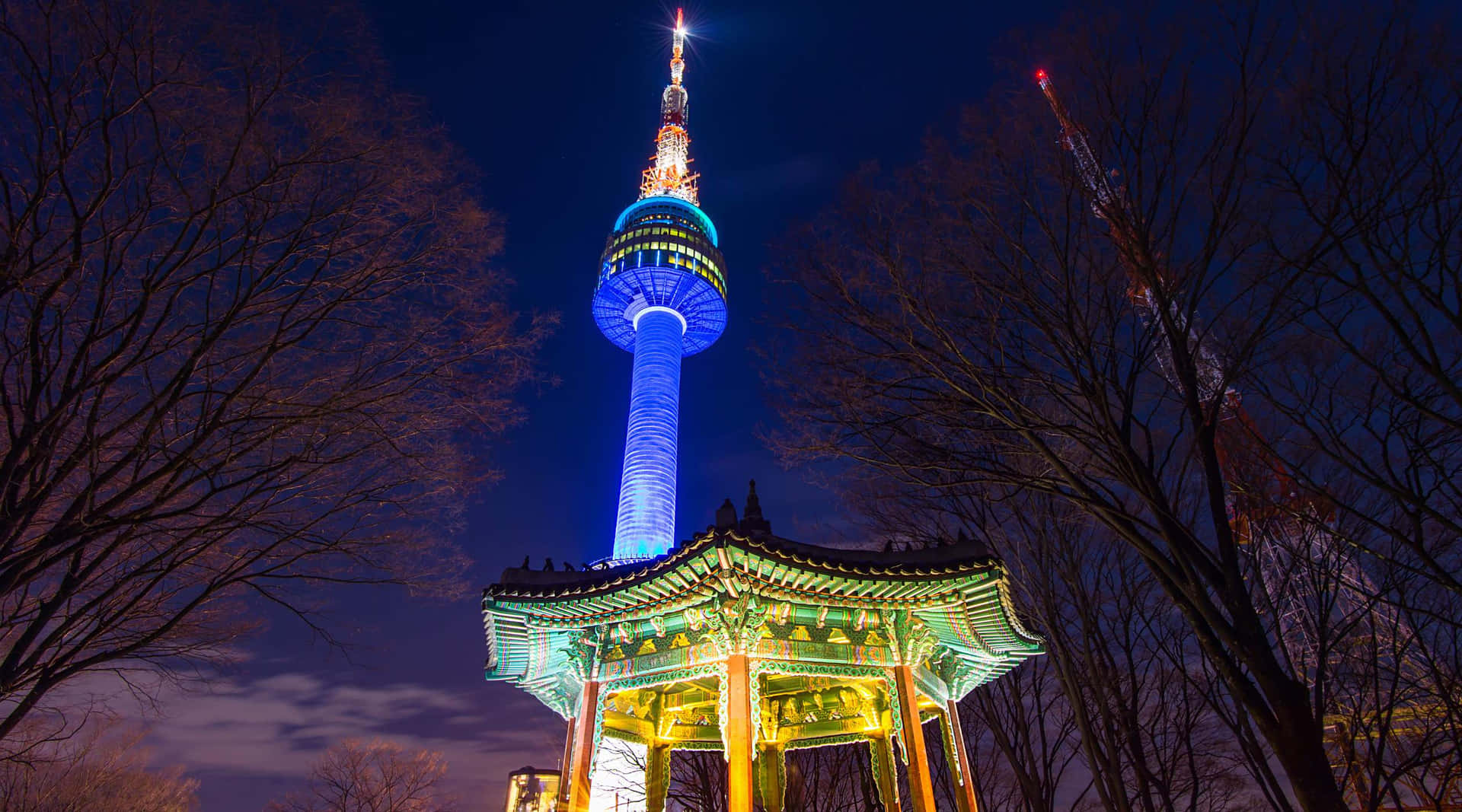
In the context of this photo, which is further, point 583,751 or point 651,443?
point 651,443

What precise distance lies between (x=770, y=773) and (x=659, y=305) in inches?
1439

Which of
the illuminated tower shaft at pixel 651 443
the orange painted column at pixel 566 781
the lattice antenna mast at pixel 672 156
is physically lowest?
the orange painted column at pixel 566 781

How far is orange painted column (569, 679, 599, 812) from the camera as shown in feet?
34.9

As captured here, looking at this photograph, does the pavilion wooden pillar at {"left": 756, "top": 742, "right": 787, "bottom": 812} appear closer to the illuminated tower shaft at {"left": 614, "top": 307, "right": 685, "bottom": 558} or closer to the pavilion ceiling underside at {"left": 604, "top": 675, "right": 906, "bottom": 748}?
the pavilion ceiling underside at {"left": 604, "top": 675, "right": 906, "bottom": 748}

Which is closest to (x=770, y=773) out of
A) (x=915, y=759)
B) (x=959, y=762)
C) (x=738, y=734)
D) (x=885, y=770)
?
(x=885, y=770)

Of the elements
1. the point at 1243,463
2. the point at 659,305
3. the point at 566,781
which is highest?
the point at 659,305

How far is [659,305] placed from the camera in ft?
158

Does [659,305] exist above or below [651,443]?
above

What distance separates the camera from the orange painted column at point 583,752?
1065 cm

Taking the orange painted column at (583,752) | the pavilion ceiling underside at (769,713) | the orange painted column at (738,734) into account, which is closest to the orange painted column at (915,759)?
the orange painted column at (738,734)

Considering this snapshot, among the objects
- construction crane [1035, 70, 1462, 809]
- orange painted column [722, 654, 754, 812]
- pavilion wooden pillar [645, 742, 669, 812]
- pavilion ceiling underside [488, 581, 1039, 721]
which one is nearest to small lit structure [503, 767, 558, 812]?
pavilion wooden pillar [645, 742, 669, 812]

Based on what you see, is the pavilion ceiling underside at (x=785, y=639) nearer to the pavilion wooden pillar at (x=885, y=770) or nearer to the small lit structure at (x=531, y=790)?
the pavilion wooden pillar at (x=885, y=770)

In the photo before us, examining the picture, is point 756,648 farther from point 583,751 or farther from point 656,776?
point 656,776

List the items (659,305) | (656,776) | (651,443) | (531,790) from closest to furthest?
(656,776) → (531,790) → (651,443) → (659,305)
